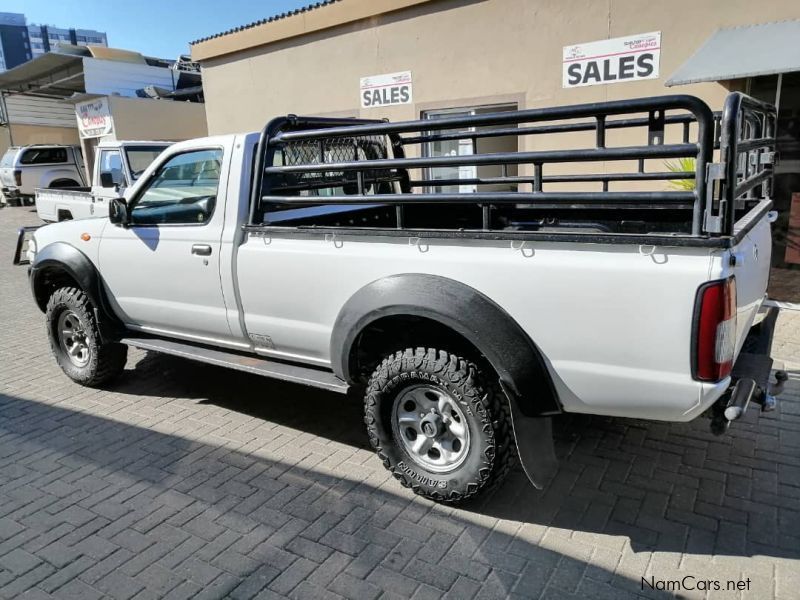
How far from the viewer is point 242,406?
456 cm

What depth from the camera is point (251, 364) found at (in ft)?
12.7

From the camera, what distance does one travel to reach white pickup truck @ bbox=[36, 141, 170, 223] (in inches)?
410

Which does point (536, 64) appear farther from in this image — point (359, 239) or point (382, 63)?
point (359, 239)

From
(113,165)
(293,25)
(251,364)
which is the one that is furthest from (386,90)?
(251,364)

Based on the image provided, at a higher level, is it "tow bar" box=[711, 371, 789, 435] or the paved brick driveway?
"tow bar" box=[711, 371, 789, 435]

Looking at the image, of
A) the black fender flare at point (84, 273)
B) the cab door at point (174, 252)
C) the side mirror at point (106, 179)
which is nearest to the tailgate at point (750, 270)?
the cab door at point (174, 252)

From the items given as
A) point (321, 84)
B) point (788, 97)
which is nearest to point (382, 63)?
point (321, 84)

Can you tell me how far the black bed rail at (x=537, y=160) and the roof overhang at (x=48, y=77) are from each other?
20.5 m

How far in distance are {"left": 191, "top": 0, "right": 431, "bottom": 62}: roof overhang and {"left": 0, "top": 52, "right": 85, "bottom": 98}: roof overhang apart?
11.1 metres

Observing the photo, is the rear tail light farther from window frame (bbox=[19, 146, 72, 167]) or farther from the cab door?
window frame (bbox=[19, 146, 72, 167])

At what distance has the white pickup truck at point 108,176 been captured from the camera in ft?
34.2

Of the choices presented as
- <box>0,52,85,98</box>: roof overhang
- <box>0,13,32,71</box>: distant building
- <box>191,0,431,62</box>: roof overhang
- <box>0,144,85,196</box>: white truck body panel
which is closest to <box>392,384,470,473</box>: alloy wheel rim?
<box>191,0,431,62</box>: roof overhang

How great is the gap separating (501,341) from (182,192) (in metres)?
2.61

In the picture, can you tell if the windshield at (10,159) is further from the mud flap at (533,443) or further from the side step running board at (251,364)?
the mud flap at (533,443)
